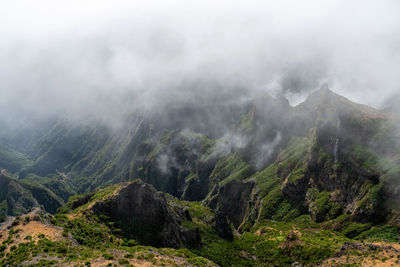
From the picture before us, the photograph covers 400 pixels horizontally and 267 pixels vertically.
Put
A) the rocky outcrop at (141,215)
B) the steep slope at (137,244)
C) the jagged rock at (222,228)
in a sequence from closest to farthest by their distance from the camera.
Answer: the steep slope at (137,244) < the rocky outcrop at (141,215) < the jagged rock at (222,228)

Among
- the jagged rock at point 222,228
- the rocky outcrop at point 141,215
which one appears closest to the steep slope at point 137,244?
the rocky outcrop at point 141,215

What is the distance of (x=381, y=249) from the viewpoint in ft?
282

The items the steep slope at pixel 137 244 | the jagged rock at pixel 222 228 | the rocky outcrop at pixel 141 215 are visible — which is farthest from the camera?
the jagged rock at pixel 222 228

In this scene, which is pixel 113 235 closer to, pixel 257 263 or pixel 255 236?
pixel 257 263

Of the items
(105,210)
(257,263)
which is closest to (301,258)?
(257,263)

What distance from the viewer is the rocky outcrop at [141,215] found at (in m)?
90.9

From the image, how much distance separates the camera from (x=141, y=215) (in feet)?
319

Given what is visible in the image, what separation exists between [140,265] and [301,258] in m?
94.7

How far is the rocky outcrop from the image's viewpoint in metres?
90.9

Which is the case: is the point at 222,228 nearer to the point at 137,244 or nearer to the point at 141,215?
the point at 141,215

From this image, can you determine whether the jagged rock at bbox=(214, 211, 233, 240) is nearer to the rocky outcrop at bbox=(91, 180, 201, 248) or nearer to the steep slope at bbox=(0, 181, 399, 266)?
the steep slope at bbox=(0, 181, 399, 266)

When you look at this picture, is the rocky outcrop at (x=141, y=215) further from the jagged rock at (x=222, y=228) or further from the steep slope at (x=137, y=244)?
the jagged rock at (x=222, y=228)

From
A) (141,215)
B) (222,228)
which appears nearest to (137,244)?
(141,215)

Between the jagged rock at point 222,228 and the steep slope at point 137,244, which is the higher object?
the steep slope at point 137,244
